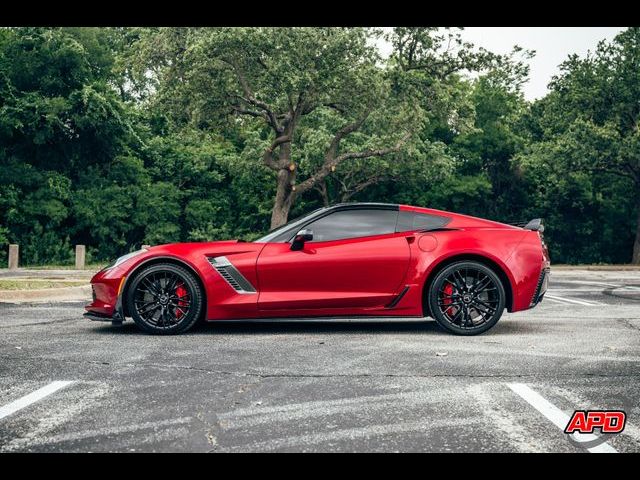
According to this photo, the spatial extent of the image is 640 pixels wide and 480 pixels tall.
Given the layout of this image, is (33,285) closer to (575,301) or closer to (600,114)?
(575,301)

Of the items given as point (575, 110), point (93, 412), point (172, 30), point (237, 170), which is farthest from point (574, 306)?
point (575, 110)

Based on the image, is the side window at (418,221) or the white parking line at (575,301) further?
the white parking line at (575,301)

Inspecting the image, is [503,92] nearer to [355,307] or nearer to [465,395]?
[355,307]

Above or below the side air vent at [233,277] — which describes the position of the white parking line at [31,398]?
below

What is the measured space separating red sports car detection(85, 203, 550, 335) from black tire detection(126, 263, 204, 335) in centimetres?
1

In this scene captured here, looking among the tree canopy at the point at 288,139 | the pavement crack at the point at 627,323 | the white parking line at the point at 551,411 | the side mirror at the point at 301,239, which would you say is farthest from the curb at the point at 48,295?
the tree canopy at the point at 288,139

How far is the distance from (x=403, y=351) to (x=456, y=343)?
2.48 ft

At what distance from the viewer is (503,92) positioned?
38.2m

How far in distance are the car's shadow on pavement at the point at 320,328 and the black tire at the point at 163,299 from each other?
0.66 ft

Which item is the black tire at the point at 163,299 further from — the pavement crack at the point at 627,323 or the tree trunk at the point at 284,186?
the tree trunk at the point at 284,186

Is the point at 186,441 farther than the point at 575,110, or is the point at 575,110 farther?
the point at 575,110

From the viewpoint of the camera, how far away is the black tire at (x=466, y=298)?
25.0 ft

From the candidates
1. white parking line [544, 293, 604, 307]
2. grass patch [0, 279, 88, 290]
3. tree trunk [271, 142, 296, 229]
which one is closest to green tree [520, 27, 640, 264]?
tree trunk [271, 142, 296, 229]

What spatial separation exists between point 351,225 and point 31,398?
396 cm
